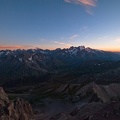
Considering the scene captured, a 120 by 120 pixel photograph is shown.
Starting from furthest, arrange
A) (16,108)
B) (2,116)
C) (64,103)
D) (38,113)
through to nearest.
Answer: (64,103) → (38,113) → (16,108) → (2,116)

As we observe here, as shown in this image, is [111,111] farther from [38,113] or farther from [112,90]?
[112,90]

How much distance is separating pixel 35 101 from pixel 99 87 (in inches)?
1340

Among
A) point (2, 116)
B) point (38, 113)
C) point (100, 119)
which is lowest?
point (38, 113)

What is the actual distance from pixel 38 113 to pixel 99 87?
4171 centimetres

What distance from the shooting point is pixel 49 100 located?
131125 millimetres

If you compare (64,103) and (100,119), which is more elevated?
(100,119)

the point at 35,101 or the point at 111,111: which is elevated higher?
the point at 111,111

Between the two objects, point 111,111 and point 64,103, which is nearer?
point 111,111

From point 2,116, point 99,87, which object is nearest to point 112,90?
point 99,87

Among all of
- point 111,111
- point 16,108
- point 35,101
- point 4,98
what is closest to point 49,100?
point 35,101

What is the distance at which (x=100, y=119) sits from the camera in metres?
50.3

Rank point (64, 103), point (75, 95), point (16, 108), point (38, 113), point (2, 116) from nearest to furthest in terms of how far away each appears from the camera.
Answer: point (2, 116) < point (16, 108) < point (38, 113) < point (64, 103) < point (75, 95)

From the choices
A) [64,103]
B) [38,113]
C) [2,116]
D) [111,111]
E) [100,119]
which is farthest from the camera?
[64,103]

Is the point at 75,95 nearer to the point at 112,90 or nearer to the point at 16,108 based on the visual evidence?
the point at 112,90
